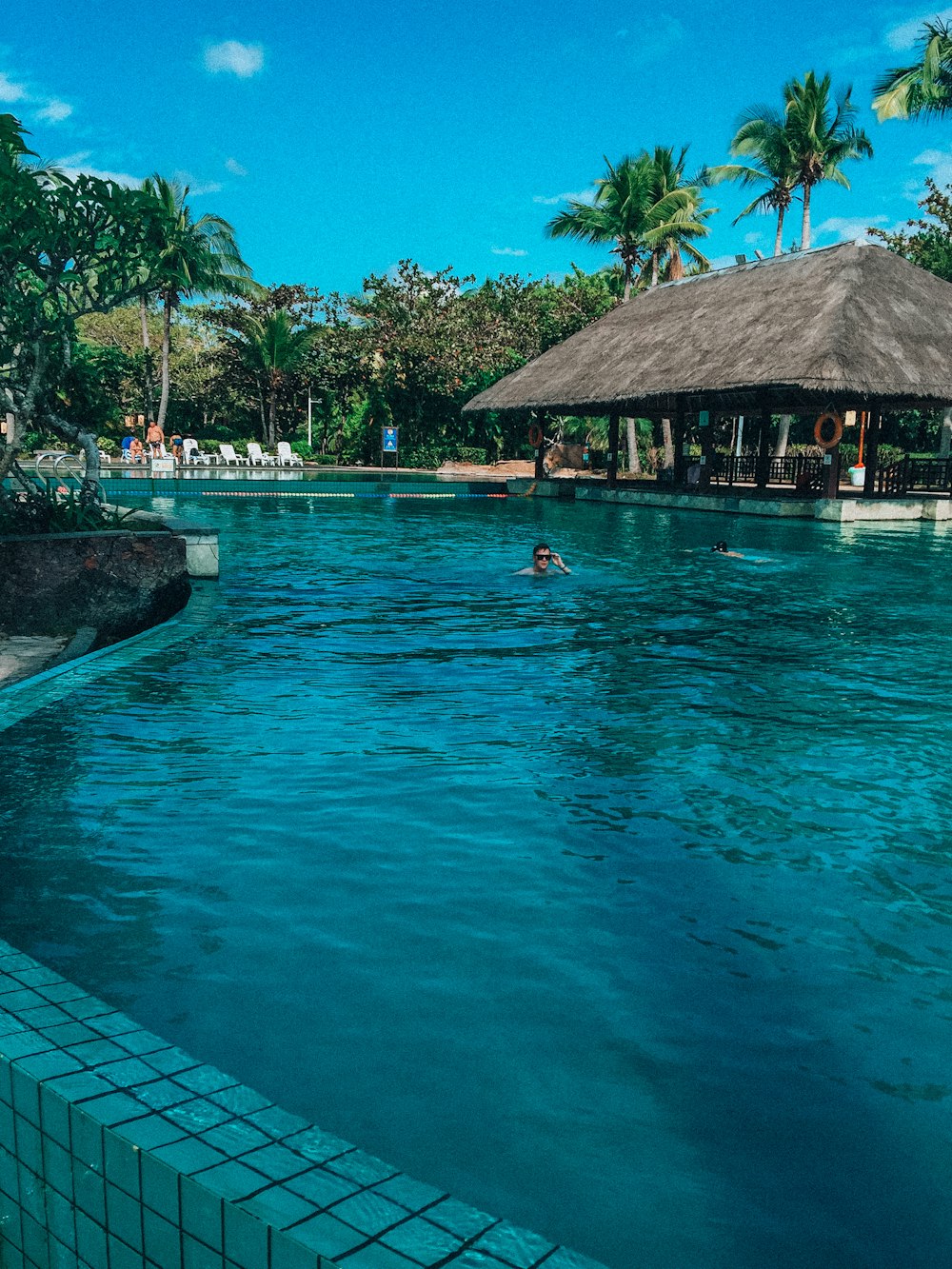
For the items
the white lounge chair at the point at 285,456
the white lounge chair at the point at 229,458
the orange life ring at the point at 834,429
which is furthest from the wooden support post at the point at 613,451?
the white lounge chair at the point at 229,458

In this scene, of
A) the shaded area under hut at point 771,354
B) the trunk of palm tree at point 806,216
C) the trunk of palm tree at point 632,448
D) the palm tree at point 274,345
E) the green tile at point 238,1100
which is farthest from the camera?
the trunk of palm tree at point 806,216

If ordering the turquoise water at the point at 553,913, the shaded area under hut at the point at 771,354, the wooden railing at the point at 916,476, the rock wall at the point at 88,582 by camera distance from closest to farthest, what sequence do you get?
the turquoise water at the point at 553,913 < the rock wall at the point at 88,582 < the shaded area under hut at the point at 771,354 < the wooden railing at the point at 916,476

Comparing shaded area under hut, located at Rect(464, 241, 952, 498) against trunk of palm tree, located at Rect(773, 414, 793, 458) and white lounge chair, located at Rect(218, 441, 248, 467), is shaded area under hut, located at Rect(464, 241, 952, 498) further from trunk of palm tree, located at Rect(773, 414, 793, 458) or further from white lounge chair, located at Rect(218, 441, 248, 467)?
white lounge chair, located at Rect(218, 441, 248, 467)

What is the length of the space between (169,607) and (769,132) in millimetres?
39916

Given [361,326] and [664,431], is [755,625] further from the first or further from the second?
[361,326]

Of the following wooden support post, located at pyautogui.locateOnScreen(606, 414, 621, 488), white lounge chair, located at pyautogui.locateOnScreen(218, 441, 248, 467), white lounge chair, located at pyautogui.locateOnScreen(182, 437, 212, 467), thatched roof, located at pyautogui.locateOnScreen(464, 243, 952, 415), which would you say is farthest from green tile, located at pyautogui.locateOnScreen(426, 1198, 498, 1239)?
white lounge chair, located at pyautogui.locateOnScreen(182, 437, 212, 467)

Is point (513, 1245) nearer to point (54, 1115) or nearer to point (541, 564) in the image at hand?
point (54, 1115)

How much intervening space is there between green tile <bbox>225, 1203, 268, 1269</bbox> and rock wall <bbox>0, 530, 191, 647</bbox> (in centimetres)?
857

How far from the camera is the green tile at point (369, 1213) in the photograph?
1.81 m

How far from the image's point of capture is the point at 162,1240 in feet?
6.39

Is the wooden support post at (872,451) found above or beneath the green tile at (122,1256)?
above

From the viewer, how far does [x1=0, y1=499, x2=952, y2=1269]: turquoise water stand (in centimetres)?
286

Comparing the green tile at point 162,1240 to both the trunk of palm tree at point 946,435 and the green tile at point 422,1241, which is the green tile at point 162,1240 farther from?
the trunk of palm tree at point 946,435

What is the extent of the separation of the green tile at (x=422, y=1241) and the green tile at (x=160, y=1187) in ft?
1.32
